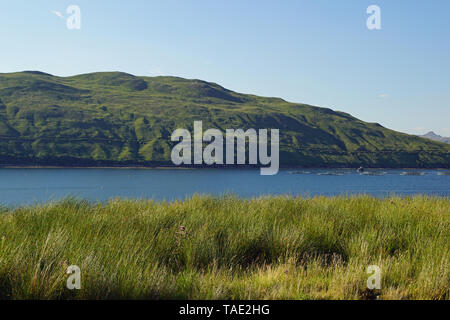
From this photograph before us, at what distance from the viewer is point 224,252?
721cm

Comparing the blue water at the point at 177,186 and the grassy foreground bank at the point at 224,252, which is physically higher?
the grassy foreground bank at the point at 224,252

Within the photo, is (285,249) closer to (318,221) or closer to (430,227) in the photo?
(318,221)

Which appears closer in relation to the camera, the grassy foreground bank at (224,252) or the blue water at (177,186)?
the grassy foreground bank at (224,252)

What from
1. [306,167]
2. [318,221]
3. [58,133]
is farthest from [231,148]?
[318,221]

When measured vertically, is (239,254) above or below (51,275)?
below

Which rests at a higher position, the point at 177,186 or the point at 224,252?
the point at 224,252

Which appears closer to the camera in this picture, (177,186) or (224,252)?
(224,252)

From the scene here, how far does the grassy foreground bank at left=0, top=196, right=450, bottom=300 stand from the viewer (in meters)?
4.83

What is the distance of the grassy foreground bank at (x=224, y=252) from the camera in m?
4.83

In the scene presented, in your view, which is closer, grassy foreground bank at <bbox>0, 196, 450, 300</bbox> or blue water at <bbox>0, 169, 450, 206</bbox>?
grassy foreground bank at <bbox>0, 196, 450, 300</bbox>

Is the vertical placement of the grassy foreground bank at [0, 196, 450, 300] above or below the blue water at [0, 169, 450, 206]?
above

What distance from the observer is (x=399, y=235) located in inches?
328
